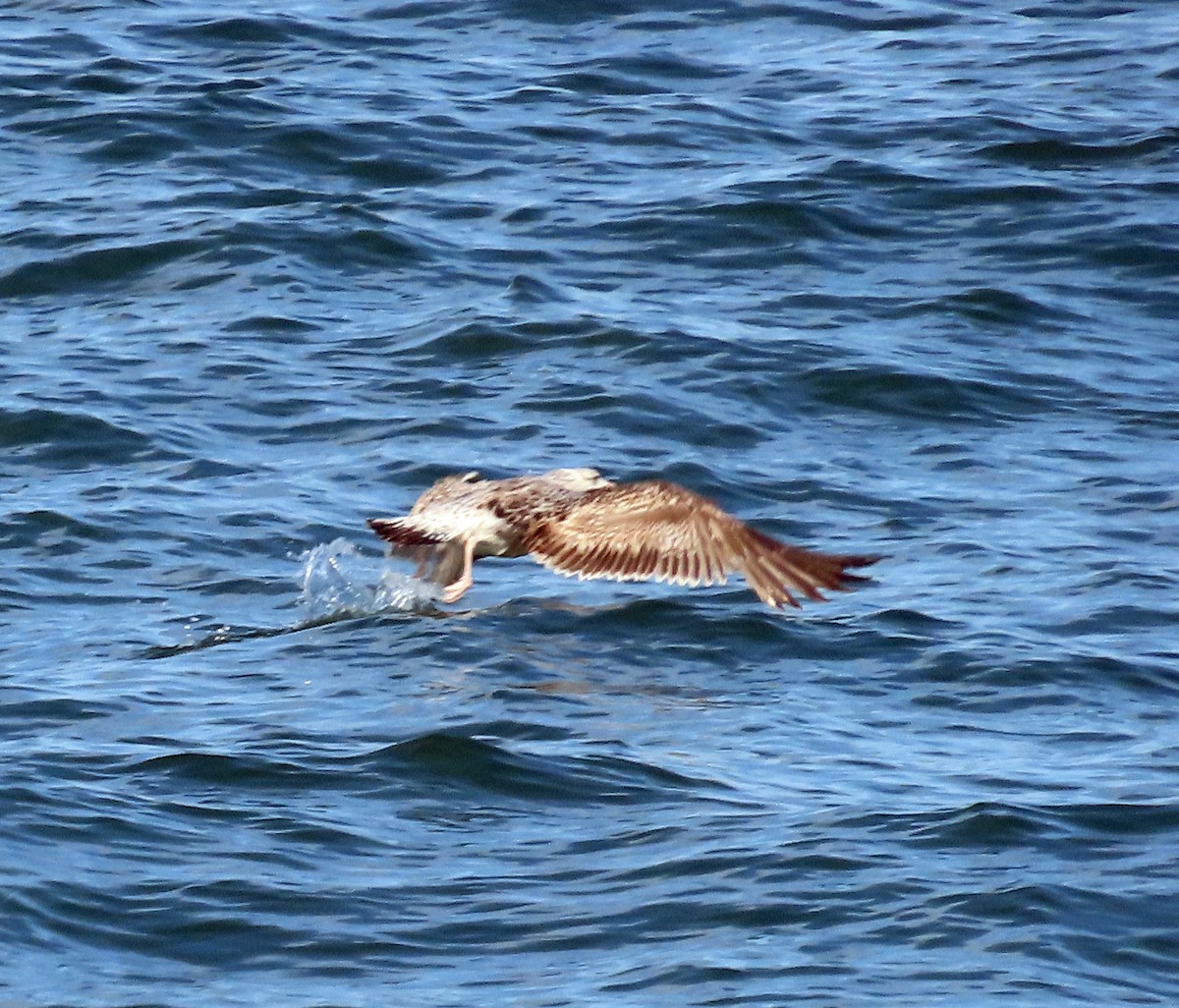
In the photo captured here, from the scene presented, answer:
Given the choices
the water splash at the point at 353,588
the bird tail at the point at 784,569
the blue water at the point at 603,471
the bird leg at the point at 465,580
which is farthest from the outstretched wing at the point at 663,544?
the water splash at the point at 353,588

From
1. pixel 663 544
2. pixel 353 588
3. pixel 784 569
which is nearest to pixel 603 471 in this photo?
pixel 353 588

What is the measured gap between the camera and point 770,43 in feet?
52.5

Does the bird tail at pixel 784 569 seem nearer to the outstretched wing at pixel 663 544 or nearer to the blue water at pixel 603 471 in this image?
the outstretched wing at pixel 663 544

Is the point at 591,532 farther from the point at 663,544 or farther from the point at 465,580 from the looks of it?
the point at 465,580

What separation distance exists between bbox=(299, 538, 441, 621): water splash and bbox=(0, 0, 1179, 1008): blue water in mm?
22

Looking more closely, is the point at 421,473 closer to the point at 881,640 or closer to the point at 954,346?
the point at 881,640

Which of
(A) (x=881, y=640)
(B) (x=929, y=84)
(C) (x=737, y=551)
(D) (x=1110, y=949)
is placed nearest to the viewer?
(D) (x=1110, y=949)

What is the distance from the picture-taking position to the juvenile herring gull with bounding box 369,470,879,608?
814 centimetres

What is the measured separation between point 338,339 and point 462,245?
4.62 ft

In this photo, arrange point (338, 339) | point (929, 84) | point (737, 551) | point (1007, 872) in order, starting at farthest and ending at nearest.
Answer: point (929, 84)
point (338, 339)
point (737, 551)
point (1007, 872)

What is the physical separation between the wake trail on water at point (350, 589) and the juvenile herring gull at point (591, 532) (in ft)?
0.53

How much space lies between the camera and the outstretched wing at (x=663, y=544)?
7.93 meters

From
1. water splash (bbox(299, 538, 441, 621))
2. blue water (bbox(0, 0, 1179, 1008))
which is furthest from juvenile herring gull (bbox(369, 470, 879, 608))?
blue water (bbox(0, 0, 1179, 1008))

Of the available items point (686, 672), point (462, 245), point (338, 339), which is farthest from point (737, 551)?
point (462, 245)
